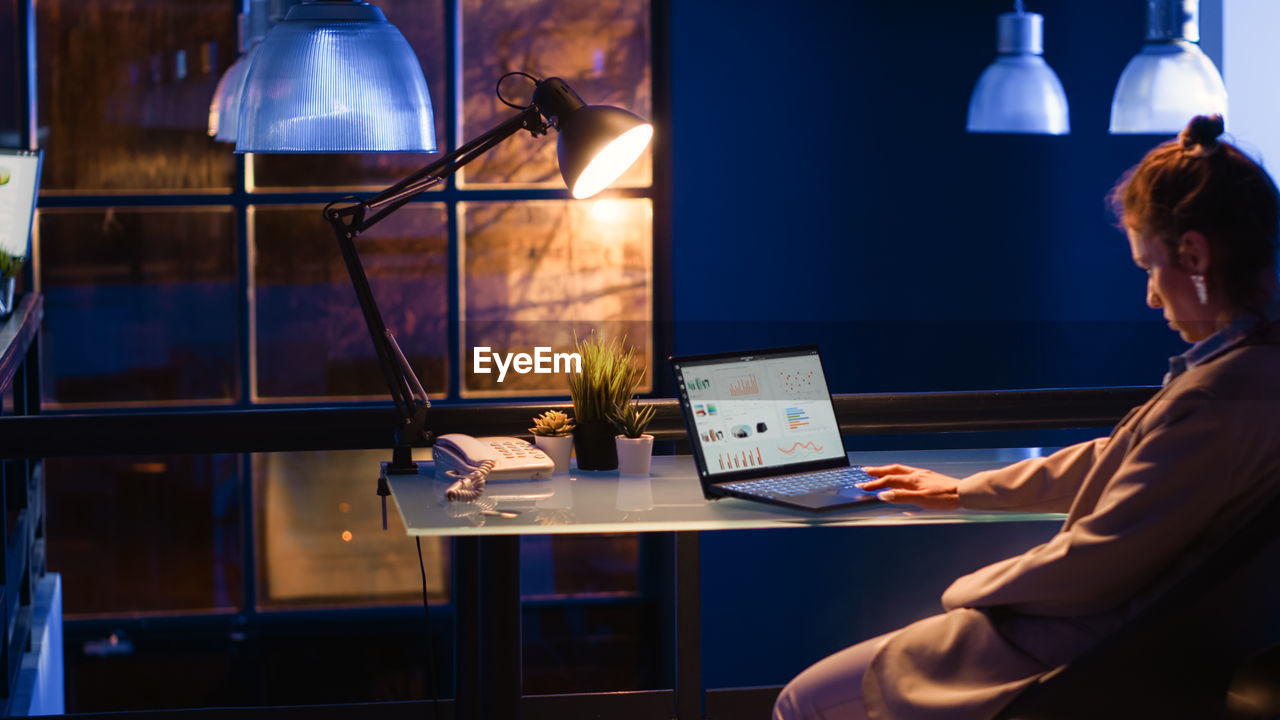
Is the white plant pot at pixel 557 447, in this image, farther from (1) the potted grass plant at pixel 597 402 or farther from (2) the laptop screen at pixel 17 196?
(2) the laptop screen at pixel 17 196

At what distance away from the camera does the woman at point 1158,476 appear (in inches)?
55.6

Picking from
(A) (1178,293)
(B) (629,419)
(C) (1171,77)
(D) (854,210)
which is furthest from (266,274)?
(A) (1178,293)

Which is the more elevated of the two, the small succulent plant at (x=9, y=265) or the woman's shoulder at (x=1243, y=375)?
the small succulent plant at (x=9, y=265)

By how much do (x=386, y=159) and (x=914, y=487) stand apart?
3098 millimetres

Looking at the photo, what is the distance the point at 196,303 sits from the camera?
4.54 meters

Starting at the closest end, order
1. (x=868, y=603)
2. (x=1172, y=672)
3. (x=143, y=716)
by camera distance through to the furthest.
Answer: (x=1172, y=672) → (x=143, y=716) → (x=868, y=603)

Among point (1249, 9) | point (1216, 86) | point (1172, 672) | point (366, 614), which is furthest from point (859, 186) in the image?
point (1172, 672)

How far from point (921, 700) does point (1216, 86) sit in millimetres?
2514

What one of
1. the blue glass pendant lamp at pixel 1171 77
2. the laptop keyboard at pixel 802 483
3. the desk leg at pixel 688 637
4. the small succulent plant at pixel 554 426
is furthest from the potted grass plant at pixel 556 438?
the blue glass pendant lamp at pixel 1171 77

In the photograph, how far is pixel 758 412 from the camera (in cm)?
218

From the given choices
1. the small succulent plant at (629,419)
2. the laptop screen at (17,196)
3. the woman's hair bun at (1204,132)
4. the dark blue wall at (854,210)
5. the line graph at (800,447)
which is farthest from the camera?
the dark blue wall at (854,210)

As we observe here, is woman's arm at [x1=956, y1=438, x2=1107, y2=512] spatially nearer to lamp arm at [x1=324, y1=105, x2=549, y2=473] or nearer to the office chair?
the office chair

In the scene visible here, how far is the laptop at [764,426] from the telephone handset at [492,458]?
30cm

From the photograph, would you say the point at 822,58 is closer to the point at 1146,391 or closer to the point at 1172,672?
the point at 1146,391
